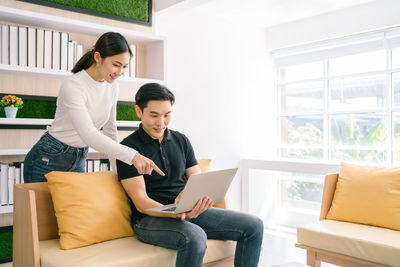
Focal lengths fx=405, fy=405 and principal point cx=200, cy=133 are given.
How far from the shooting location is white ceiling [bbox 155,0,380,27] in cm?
413

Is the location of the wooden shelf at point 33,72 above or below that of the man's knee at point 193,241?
above

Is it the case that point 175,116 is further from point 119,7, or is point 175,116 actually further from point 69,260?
point 69,260

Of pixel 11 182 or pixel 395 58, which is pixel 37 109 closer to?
pixel 11 182

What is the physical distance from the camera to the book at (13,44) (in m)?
2.85

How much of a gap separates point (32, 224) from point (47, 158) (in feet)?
1.41

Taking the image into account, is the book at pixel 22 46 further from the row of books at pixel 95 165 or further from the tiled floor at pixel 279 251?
the tiled floor at pixel 279 251

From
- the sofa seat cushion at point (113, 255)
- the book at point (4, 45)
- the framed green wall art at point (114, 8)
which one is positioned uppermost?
the framed green wall art at point (114, 8)

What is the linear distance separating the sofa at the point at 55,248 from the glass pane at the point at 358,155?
108 inches

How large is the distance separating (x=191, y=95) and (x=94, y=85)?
2253mm

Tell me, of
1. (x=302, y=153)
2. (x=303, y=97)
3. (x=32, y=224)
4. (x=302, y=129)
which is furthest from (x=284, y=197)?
(x=32, y=224)

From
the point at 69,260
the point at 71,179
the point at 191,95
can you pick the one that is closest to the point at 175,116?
the point at 191,95

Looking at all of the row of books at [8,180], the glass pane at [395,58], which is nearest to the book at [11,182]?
the row of books at [8,180]

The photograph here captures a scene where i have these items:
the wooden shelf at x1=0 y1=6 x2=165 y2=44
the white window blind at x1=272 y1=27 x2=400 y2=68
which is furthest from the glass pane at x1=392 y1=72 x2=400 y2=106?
the wooden shelf at x1=0 y1=6 x2=165 y2=44

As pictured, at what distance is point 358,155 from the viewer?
4574 millimetres
